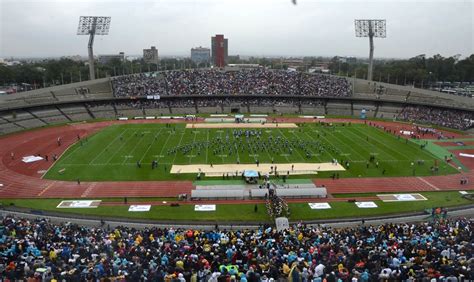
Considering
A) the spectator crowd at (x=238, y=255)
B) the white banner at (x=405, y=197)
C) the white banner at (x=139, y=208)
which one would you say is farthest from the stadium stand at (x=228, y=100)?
the spectator crowd at (x=238, y=255)

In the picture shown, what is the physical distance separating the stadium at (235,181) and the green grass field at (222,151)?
31 cm

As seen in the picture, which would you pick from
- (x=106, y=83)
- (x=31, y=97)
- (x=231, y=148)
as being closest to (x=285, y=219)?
(x=231, y=148)

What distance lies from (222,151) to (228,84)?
41.6 m

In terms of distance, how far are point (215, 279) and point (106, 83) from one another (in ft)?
246

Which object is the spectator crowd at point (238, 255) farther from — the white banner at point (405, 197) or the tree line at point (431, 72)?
the tree line at point (431, 72)

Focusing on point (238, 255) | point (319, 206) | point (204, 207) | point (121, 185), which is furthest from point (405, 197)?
point (121, 185)

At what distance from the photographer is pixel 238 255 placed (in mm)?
15516

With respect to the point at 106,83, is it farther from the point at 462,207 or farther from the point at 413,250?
the point at 413,250

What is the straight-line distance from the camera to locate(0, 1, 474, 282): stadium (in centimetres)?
1498

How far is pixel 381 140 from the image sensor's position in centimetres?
5231

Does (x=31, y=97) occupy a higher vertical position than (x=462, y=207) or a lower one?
higher

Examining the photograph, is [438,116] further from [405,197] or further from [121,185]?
[121,185]

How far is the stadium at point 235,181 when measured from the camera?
15.0 meters

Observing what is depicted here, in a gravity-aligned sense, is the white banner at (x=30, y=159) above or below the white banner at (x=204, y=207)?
above
